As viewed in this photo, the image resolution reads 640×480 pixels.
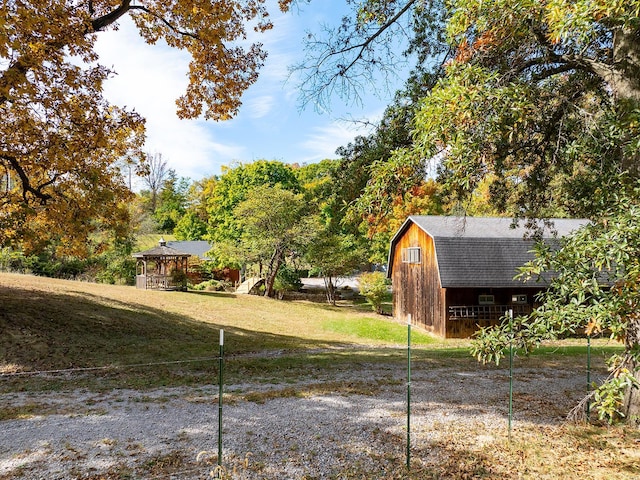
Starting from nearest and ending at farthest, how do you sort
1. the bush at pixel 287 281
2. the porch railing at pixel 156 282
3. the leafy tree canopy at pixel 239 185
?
1. the porch railing at pixel 156 282
2. the bush at pixel 287 281
3. the leafy tree canopy at pixel 239 185

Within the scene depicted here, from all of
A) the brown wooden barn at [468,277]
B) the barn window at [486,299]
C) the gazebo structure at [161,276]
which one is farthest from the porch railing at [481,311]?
the gazebo structure at [161,276]

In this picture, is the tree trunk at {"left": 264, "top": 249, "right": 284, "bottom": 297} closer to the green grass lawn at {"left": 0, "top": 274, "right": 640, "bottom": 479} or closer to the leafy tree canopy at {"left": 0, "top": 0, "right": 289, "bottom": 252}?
the green grass lawn at {"left": 0, "top": 274, "right": 640, "bottom": 479}

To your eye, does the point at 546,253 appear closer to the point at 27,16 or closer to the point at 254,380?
the point at 254,380

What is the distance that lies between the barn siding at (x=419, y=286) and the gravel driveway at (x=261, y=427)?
10621mm

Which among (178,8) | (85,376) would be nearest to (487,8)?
(178,8)

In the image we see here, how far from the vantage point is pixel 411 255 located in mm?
22609

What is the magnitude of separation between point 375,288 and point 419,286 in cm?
617

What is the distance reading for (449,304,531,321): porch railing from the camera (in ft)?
64.1

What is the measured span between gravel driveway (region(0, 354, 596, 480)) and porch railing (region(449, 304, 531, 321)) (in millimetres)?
10070

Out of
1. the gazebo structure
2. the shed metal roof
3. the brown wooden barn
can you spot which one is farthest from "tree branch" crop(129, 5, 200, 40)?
the shed metal roof

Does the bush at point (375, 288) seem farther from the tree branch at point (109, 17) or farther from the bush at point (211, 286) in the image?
the tree branch at point (109, 17)

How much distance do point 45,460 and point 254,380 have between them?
4.65 meters

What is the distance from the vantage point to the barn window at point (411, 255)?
2178 centimetres

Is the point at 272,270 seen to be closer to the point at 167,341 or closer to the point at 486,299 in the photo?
the point at 486,299
